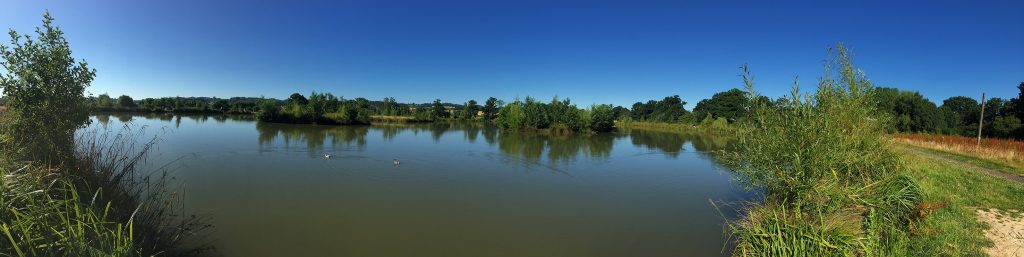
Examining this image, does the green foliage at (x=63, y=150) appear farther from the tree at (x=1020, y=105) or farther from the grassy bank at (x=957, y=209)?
the tree at (x=1020, y=105)

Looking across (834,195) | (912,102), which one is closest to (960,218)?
(834,195)

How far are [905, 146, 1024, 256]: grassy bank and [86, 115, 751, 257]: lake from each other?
2898 millimetres

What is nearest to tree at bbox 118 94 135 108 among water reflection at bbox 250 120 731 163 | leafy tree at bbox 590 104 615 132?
water reflection at bbox 250 120 731 163

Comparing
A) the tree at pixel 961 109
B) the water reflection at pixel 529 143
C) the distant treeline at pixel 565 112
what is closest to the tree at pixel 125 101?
the distant treeline at pixel 565 112

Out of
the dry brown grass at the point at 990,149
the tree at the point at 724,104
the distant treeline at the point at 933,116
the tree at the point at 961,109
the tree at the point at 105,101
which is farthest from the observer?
the tree at the point at 724,104

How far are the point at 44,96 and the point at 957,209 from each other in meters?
15.2

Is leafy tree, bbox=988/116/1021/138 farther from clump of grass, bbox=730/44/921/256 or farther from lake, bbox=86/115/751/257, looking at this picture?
clump of grass, bbox=730/44/921/256

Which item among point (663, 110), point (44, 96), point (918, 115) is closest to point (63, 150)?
point (44, 96)

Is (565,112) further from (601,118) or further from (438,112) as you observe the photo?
(438,112)

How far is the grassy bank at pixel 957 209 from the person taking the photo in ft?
18.5

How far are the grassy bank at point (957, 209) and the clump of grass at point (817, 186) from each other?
0.82ft

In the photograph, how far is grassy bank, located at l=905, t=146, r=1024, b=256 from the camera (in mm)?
5652

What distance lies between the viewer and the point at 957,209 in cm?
710

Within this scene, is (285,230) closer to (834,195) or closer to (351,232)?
(351,232)
